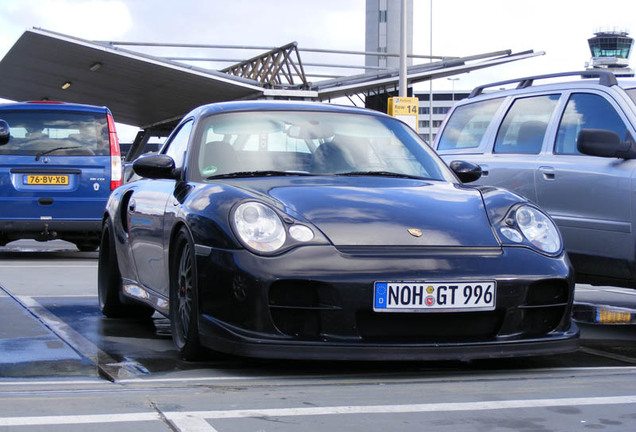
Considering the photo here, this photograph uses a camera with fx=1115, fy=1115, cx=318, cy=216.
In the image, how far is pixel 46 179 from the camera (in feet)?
43.2

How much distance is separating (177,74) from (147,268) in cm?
3742

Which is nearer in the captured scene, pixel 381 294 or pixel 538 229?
pixel 381 294

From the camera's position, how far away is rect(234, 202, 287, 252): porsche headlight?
15.9 feet

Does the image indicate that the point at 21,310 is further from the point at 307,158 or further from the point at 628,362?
the point at 628,362

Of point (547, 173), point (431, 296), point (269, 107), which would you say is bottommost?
point (431, 296)

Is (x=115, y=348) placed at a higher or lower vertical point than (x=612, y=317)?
higher

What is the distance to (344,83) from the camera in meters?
43.6

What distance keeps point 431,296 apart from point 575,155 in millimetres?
3099

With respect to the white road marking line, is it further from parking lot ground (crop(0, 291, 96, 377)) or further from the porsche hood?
parking lot ground (crop(0, 291, 96, 377))

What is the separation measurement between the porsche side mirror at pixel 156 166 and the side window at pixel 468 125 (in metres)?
3.41

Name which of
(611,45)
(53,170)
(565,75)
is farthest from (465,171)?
(611,45)

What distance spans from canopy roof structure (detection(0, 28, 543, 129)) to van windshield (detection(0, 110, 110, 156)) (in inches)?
982

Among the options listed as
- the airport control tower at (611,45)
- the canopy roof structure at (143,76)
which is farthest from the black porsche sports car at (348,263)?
the airport control tower at (611,45)

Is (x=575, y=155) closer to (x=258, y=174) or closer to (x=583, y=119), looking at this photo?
(x=583, y=119)
